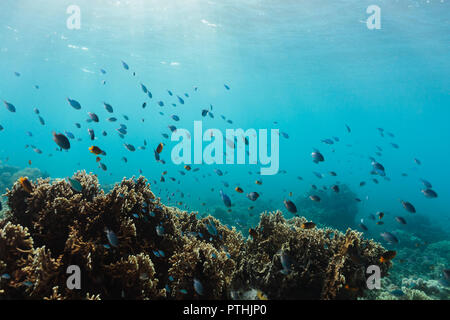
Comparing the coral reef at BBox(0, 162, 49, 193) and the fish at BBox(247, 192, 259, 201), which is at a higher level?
the coral reef at BBox(0, 162, 49, 193)

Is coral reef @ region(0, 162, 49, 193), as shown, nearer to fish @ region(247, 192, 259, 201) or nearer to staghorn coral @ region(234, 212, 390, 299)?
fish @ region(247, 192, 259, 201)

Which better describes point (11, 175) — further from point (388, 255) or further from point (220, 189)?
point (388, 255)

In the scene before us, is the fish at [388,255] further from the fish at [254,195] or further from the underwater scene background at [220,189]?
the fish at [254,195]

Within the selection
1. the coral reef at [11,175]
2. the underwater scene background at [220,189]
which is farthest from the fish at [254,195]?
the coral reef at [11,175]

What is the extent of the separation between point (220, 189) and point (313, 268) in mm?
5668

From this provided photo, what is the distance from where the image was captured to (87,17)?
25.3 meters

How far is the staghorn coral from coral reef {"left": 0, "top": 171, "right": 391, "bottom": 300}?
2cm

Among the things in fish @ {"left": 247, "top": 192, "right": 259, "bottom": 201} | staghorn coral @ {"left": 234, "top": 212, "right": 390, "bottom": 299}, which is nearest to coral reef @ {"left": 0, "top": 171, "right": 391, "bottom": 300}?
staghorn coral @ {"left": 234, "top": 212, "right": 390, "bottom": 299}

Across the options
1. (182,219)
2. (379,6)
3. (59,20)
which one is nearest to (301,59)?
(379,6)

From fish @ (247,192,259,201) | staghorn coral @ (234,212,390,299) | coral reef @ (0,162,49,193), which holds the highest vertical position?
coral reef @ (0,162,49,193)

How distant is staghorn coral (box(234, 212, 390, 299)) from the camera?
4141mm

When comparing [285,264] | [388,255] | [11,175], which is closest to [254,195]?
[285,264]
